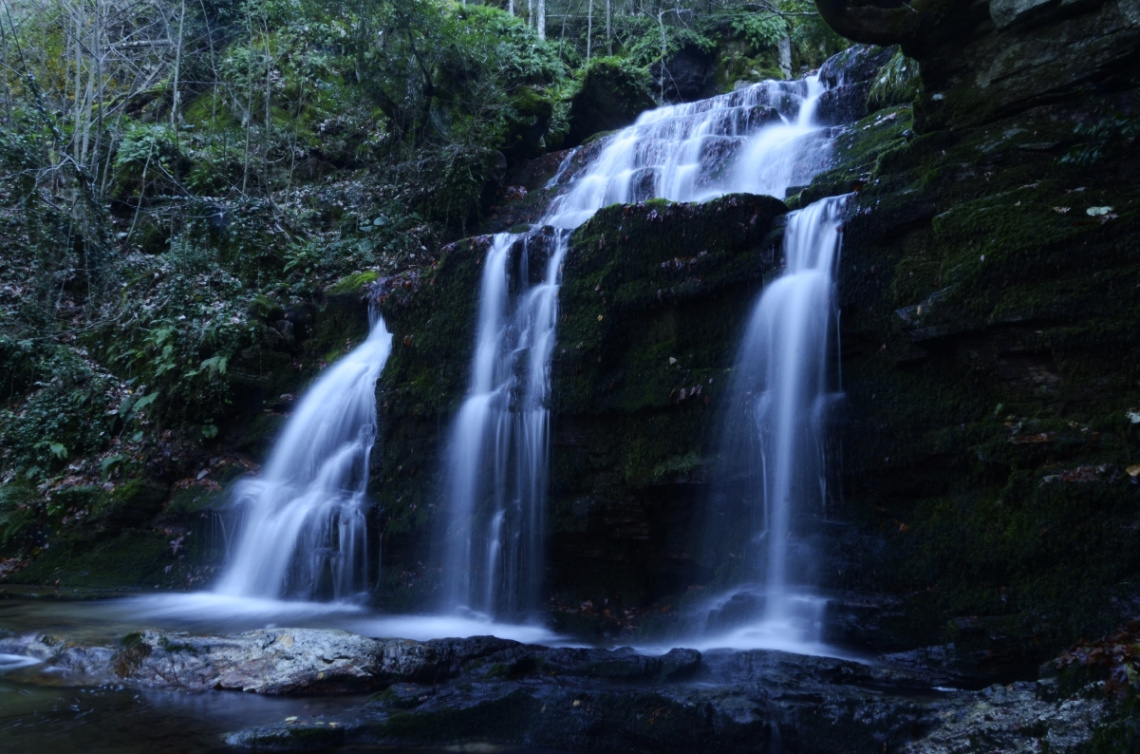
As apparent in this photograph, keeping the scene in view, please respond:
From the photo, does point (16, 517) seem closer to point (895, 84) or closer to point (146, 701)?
point (146, 701)

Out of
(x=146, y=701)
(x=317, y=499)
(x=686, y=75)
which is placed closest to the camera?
(x=146, y=701)

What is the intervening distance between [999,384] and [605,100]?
495 inches

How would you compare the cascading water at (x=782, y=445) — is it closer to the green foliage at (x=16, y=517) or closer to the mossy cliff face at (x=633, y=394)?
the mossy cliff face at (x=633, y=394)

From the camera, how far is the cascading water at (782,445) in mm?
6082

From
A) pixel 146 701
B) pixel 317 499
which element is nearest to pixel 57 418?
pixel 317 499

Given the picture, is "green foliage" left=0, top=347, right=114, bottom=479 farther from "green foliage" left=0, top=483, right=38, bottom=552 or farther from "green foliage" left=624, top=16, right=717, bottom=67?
"green foliage" left=624, top=16, right=717, bottom=67

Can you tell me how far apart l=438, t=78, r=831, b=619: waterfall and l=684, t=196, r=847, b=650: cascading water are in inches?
83.9

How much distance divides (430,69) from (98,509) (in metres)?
10.2

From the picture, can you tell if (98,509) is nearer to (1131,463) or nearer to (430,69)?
(430,69)

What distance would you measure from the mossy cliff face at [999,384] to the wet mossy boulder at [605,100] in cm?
1040

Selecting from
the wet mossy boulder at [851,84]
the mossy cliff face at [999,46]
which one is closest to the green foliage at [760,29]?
the wet mossy boulder at [851,84]

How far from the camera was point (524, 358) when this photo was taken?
8.36 meters

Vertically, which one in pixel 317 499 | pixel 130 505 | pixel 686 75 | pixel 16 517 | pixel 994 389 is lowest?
pixel 16 517

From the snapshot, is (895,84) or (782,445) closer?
(782,445)
